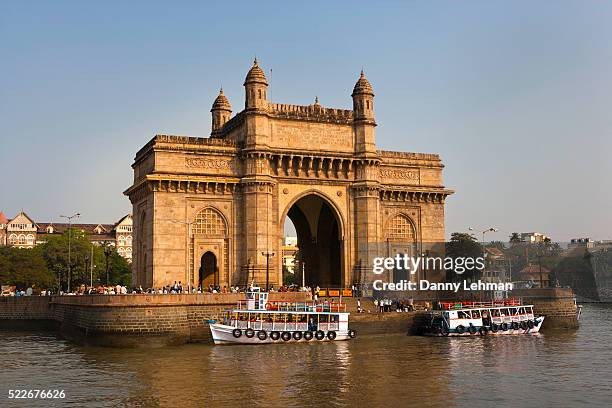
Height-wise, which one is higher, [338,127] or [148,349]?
[338,127]

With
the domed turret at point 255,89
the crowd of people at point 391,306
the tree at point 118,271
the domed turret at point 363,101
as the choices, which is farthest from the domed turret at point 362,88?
the tree at point 118,271

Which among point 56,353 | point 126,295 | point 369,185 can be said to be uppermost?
point 369,185

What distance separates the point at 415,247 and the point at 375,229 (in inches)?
236

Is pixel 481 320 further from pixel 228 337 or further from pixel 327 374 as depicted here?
pixel 327 374

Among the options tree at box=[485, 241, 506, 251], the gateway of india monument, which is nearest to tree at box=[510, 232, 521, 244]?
tree at box=[485, 241, 506, 251]

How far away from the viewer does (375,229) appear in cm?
5575

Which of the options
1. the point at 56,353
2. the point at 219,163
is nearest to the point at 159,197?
the point at 219,163

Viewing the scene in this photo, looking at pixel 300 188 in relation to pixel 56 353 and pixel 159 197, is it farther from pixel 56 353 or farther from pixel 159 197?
pixel 56 353

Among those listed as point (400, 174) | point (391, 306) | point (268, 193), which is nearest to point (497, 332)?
point (391, 306)

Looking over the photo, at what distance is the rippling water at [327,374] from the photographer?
85.3 ft

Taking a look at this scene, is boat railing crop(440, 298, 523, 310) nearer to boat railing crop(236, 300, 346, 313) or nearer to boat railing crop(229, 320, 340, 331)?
boat railing crop(236, 300, 346, 313)

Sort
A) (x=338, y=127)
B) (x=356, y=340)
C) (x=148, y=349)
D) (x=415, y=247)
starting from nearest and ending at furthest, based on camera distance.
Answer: (x=148, y=349), (x=356, y=340), (x=338, y=127), (x=415, y=247)

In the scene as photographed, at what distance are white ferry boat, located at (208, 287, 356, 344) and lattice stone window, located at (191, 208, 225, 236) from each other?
8.54m

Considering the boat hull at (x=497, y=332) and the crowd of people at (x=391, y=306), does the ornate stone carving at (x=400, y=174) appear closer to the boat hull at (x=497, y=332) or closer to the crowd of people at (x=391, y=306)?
the crowd of people at (x=391, y=306)
